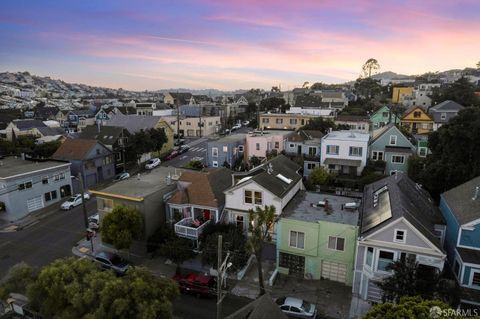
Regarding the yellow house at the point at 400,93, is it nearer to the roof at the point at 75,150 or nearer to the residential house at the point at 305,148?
the residential house at the point at 305,148

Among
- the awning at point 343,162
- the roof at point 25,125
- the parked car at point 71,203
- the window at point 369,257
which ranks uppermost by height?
the roof at point 25,125

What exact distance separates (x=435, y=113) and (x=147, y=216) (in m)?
62.2

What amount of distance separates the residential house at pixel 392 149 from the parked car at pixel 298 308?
94.1 feet

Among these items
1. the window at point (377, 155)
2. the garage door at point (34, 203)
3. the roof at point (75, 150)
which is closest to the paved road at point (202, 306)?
→ the garage door at point (34, 203)

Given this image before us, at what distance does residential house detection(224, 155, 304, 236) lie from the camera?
81.3 ft

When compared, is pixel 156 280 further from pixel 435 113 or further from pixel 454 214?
pixel 435 113

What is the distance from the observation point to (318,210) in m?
24.4

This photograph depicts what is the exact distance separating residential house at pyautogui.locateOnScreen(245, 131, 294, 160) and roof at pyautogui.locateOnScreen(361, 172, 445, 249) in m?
23.5

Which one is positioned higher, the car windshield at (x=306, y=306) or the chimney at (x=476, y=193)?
the chimney at (x=476, y=193)

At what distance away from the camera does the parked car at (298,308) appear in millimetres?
18734

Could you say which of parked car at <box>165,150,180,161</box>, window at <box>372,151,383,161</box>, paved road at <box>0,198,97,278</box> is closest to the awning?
window at <box>372,151,383,161</box>

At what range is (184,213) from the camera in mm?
27672

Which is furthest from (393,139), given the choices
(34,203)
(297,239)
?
(34,203)

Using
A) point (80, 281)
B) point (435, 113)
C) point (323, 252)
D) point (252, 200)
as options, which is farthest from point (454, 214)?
point (435, 113)
